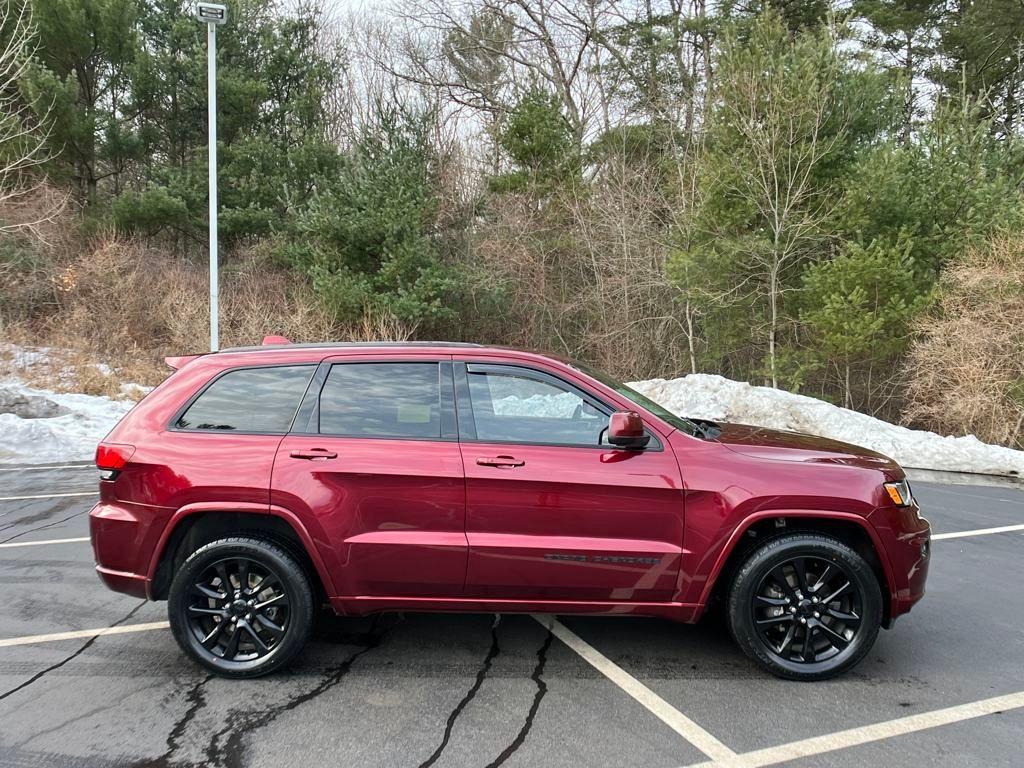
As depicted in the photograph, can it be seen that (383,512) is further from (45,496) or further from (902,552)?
(45,496)

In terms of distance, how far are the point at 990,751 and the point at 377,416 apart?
3.18m

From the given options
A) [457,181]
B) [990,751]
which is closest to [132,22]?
[457,181]

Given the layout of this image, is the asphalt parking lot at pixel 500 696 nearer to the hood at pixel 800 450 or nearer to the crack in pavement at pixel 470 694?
the crack in pavement at pixel 470 694

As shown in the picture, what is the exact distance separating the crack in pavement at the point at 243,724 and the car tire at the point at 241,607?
0.23 m

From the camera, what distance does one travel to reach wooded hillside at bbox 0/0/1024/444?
13.1 m

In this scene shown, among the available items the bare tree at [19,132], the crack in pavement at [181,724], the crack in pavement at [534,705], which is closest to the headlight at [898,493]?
the crack in pavement at [534,705]

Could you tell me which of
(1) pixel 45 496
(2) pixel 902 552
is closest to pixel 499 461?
(2) pixel 902 552

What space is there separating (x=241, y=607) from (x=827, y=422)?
1003 cm

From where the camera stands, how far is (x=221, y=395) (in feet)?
11.9

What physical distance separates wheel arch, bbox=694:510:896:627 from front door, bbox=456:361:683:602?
25 centimetres

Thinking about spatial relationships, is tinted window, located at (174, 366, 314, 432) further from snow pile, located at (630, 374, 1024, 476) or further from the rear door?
snow pile, located at (630, 374, 1024, 476)

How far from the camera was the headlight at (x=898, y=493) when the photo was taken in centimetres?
339

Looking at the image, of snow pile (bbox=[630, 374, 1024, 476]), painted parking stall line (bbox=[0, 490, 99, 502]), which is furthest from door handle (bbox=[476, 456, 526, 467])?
painted parking stall line (bbox=[0, 490, 99, 502])

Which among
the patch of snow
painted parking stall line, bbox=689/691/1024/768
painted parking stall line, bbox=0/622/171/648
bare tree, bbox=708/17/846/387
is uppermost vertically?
bare tree, bbox=708/17/846/387
